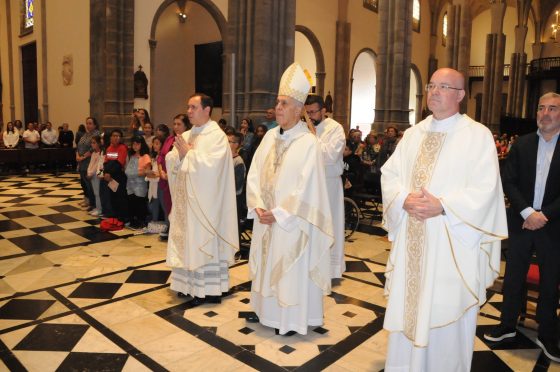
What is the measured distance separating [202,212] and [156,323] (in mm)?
962

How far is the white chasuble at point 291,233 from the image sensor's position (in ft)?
11.7

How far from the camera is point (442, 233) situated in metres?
2.69

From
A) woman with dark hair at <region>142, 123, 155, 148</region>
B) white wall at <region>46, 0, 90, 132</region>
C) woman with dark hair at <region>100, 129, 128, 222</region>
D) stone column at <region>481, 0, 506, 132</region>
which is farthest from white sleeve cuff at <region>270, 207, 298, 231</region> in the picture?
stone column at <region>481, 0, 506, 132</region>

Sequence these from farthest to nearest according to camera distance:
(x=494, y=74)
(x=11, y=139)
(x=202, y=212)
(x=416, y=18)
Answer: (x=416, y=18) → (x=494, y=74) → (x=11, y=139) → (x=202, y=212)

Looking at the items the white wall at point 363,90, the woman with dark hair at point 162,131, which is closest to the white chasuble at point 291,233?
the woman with dark hair at point 162,131

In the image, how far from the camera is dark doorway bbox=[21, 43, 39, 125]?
18423mm

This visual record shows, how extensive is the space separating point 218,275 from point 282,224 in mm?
1134

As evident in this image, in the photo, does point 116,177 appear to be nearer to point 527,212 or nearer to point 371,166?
point 371,166

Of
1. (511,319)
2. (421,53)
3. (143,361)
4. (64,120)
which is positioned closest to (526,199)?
(511,319)

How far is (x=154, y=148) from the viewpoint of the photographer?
696cm

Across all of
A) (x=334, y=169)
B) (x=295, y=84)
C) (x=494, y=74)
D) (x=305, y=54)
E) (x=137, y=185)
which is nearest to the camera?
(x=295, y=84)

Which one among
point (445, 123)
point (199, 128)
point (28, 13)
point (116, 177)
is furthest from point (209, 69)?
point (445, 123)

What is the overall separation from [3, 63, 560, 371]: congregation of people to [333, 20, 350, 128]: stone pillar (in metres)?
14.5

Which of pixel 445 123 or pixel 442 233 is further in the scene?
pixel 445 123
